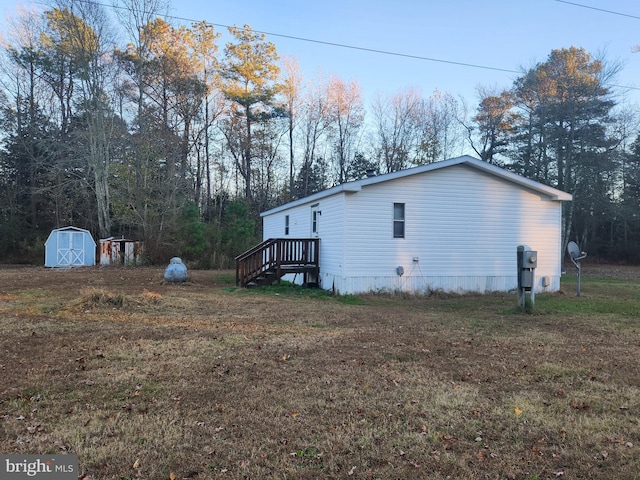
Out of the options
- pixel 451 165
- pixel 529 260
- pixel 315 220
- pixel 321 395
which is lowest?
pixel 321 395

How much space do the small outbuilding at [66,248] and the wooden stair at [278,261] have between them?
12.7m

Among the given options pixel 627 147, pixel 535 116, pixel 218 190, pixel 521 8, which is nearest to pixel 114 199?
pixel 218 190

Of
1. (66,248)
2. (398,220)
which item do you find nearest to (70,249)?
(66,248)

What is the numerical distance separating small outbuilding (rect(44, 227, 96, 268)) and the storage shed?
14.0m

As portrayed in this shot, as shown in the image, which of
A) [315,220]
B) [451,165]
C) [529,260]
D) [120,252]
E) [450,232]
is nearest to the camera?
[529,260]

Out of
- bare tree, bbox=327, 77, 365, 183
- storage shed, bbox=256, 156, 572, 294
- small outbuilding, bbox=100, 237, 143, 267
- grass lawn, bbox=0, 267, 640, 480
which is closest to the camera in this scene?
grass lawn, bbox=0, 267, 640, 480

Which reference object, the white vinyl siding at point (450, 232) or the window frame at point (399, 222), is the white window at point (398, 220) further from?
the white vinyl siding at point (450, 232)

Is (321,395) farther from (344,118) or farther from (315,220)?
(344,118)

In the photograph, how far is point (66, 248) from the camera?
21.4 meters

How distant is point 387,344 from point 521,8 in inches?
388

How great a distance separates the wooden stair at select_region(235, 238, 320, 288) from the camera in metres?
12.4

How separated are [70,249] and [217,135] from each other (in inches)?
491

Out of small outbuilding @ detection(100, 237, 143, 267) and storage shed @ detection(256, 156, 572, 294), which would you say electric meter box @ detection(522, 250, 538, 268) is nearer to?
storage shed @ detection(256, 156, 572, 294)

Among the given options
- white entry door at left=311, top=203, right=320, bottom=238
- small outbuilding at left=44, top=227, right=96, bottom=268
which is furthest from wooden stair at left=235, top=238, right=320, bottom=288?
small outbuilding at left=44, top=227, right=96, bottom=268
